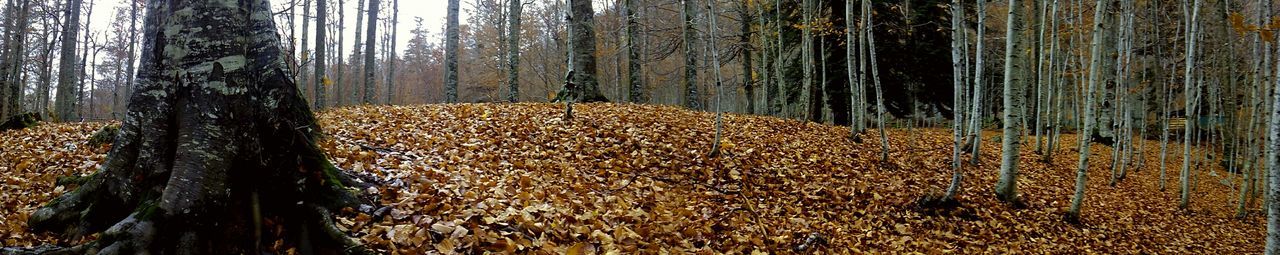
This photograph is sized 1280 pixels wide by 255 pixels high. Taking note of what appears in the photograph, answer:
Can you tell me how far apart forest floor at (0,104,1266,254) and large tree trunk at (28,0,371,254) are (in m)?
0.26

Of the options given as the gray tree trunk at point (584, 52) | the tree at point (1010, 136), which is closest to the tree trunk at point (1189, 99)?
the tree at point (1010, 136)

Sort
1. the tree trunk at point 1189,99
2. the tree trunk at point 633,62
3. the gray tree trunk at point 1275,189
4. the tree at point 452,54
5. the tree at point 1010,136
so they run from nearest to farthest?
the gray tree trunk at point 1275,189
the tree at point 1010,136
the tree trunk at point 1189,99
the tree trunk at point 633,62
the tree at point 452,54

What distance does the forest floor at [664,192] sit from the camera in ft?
14.4

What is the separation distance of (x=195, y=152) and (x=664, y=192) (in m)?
4.19

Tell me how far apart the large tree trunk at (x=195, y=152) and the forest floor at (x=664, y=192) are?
26cm

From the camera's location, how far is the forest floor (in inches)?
173

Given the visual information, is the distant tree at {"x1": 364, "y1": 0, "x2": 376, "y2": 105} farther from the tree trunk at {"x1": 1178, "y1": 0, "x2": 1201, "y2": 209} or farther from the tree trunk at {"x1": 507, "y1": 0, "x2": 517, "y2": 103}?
the tree trunk at {"x1": 1178, "y1": 0, "x2": 1201, "y2": 209}

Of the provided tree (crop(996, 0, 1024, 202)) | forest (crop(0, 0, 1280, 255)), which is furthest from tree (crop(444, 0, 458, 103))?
tree (crop(996, 0, 1024, 202))

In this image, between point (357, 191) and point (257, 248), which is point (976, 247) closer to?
point (357, 191)

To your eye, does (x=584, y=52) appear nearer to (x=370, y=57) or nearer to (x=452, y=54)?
(x=452, y=54)

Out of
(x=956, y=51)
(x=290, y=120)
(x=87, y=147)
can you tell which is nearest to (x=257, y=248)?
(x=290, y=120)

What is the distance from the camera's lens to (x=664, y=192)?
20.8ft

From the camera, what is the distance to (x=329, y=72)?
41719 mm

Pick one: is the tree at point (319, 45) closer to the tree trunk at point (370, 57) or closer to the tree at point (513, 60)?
the tree trunk at point (370, 57)
